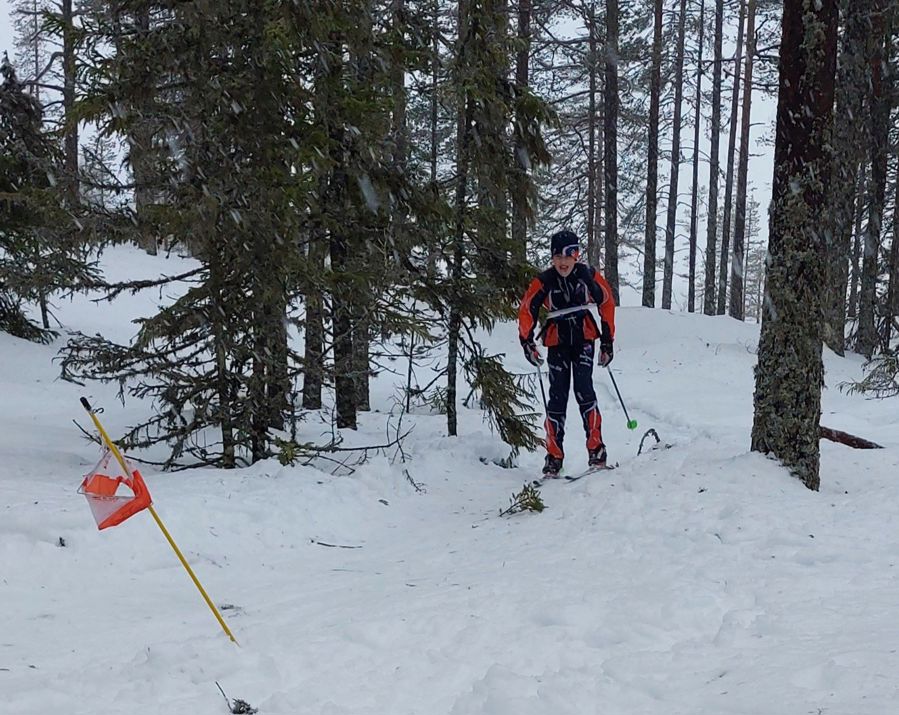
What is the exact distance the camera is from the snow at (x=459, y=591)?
2.97 metres

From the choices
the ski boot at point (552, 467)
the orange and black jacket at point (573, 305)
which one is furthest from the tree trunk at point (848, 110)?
the ski boot at point (552, 467)

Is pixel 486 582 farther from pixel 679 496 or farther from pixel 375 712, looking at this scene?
pixel 679 496

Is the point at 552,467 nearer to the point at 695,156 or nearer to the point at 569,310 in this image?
the point at 569,310

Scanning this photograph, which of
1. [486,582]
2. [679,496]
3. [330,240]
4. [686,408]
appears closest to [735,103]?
[686,408]

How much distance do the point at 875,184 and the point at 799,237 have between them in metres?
13.4

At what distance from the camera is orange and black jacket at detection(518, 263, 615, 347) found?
7.51m

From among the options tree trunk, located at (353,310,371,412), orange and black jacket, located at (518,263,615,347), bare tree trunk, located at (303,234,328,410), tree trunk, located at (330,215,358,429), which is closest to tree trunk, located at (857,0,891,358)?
orange and black jacket, located at (518,263,615,347)

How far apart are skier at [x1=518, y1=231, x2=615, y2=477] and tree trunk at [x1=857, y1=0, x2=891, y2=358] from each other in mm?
8581

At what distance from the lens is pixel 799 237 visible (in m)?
5.68

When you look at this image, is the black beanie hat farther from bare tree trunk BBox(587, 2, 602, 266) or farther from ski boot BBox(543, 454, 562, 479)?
bare tree trunk BBox(587, 2, 602, 266)

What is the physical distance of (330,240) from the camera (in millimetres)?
8625

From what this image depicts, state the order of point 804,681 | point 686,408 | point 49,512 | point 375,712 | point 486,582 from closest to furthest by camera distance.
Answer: point 804,681
point 375,712
point 486,582
point 49,512
point 686,408

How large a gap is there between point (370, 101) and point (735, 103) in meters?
23.9

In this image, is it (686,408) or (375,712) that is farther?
(686,408)
